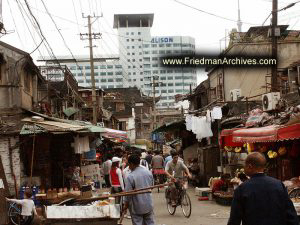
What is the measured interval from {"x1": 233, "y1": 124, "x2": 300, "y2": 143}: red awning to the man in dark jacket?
21.2 feet

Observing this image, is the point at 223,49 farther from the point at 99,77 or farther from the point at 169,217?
the point at 99,77

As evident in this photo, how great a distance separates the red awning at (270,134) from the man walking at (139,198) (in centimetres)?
433

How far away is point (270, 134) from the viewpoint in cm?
1247

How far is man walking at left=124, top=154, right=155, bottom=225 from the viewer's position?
847 centimetres

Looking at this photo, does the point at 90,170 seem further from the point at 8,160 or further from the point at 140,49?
the point at 140,49

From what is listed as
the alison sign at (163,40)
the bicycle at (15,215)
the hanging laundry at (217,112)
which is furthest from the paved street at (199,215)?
the alison sign at (163,40)

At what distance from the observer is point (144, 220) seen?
8625 millimetres

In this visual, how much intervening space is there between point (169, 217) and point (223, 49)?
1724 cm

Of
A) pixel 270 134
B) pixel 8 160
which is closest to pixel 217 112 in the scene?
pixel 270 134

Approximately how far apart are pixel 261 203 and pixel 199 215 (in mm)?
9304

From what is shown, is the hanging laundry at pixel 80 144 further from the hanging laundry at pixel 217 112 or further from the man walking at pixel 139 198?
the man walking at pixel 139 198

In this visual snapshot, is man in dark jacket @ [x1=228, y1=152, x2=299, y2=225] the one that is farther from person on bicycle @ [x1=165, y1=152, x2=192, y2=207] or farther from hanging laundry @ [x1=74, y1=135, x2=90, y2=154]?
hanging laundry @ [x1=74, y1=135, x2=90, y2=154]

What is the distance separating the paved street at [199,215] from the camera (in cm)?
1278

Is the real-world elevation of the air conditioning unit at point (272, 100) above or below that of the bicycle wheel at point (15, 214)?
above
